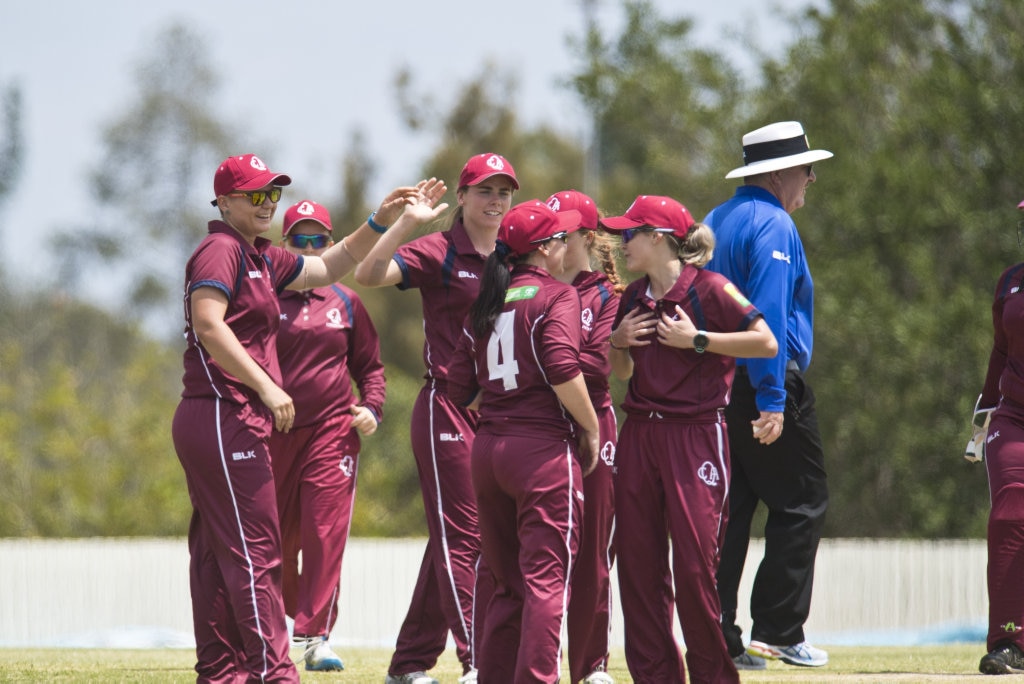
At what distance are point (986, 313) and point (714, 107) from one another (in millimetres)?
7192

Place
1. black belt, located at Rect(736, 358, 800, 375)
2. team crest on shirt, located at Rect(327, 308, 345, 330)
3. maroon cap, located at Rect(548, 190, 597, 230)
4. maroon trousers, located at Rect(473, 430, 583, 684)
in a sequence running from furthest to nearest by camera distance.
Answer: team crest on shirt, located at Rect(327, 308, 345, 330) → black belt, located at Rect(736, 358, 800, 375) → maroon cap, located at Rect(548, 190, 597, 230) → maroon trousers, located at Rect(473, 430, 583, 684)

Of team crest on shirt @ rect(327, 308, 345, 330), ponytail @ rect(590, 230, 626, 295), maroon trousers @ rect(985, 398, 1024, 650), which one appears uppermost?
ponytail @ rect(590, 230, 626, 295)

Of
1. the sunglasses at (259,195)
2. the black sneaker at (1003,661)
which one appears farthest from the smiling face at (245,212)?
the black sneaker at (1003,661)

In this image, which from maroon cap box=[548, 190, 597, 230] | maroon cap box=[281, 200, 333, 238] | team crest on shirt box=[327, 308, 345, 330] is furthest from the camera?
maroon cap box=[281, 200, 333, 238]

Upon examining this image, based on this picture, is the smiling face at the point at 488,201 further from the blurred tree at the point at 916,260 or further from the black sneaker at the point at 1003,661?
the blurred tree at the point at 916,260

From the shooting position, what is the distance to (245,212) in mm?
5969

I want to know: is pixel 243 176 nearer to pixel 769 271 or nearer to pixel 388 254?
pixel 388 254

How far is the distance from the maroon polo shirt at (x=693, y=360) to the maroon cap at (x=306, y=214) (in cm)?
325

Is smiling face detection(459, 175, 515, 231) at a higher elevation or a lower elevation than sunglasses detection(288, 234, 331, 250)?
higher

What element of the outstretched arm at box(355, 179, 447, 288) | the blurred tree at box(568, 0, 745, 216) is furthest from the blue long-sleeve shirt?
the blurred tree at box(568, 0, 745, 216)

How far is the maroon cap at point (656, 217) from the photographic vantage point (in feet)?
18.8

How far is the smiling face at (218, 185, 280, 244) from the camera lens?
19.6 ft

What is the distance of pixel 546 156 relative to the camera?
4000 centimetres

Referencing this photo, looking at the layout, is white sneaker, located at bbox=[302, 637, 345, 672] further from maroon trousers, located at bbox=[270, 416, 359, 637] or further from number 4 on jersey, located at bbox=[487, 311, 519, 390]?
number 4 on jersey, located at bbox=[487, 311, 519, 390]
